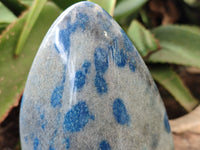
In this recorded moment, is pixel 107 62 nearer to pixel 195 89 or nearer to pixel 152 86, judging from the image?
pixel 152 86

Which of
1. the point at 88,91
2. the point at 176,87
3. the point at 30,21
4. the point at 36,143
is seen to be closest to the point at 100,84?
the point at 88,91

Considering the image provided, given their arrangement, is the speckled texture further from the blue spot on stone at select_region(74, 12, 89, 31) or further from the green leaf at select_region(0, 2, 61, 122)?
the green leaf at select_region(0, 2, 61, 122)

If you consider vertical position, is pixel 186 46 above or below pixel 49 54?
below

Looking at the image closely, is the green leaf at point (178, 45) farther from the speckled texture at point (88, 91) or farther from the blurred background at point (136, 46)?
the speckled texture at point (88, 91)

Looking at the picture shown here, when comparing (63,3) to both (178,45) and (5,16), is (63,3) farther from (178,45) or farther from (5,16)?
(178,45)

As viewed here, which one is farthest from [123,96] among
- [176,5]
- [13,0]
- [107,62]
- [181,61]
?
[176,5]

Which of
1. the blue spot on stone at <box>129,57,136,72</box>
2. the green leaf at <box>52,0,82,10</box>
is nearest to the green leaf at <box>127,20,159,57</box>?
the green leaf at <box>52,0,82,10</box>

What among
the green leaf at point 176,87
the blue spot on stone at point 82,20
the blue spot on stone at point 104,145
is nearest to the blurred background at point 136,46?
the green leaf at point 176,87
